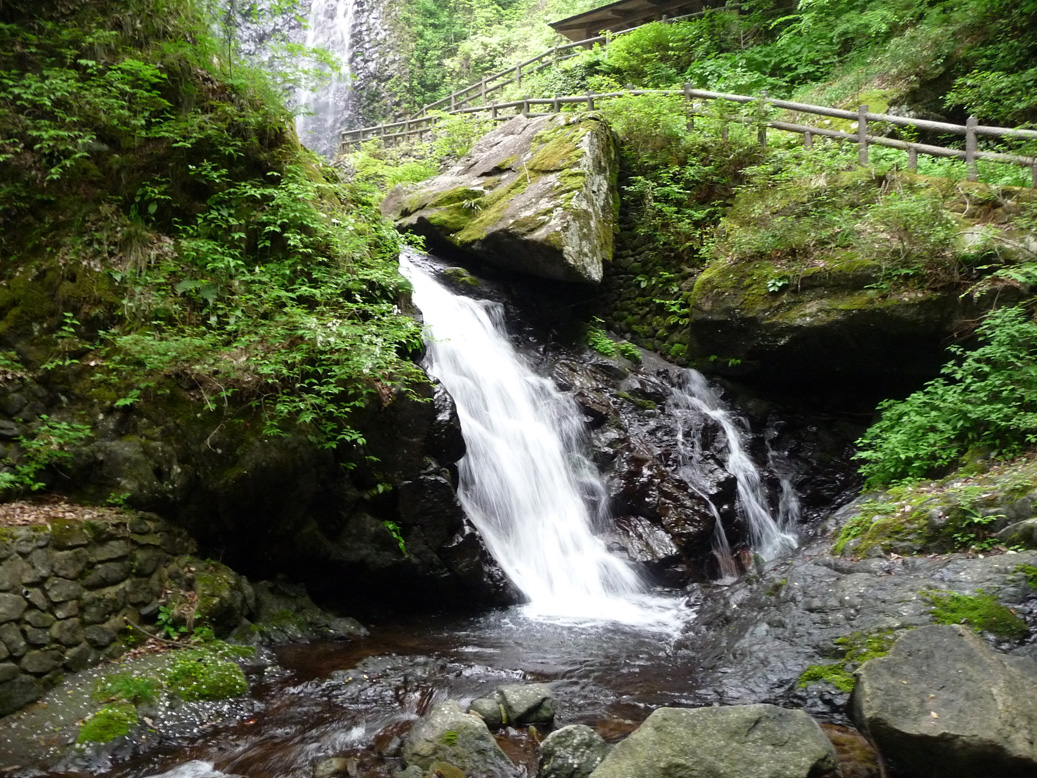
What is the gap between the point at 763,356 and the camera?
34.2 feet

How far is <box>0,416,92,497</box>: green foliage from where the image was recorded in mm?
5137

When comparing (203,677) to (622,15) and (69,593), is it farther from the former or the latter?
(622,15)

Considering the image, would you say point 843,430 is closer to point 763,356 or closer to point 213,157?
point 763,356

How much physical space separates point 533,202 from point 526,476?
189 inches

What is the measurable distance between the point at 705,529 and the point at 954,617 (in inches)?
165

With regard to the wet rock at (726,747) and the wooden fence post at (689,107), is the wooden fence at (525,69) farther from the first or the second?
the wet rock at (726,747)

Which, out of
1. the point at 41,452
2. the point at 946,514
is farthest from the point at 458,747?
the point at 946,514

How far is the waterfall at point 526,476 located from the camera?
802 centimetres

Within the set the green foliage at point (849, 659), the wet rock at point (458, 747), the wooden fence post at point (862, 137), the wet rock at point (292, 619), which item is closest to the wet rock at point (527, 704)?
the wet rock at point (458, 747)

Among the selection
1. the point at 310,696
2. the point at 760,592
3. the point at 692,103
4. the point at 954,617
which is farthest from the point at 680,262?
the point at 310,696

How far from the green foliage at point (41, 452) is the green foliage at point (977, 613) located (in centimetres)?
641

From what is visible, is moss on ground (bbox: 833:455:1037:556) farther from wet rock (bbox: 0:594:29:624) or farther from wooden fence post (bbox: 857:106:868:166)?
wet rock (bbox: 0:594:29:624)

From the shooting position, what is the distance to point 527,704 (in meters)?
4.69

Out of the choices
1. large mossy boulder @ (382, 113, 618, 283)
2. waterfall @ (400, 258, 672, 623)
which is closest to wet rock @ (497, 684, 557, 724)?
waterfall @ (400, 258, 672, 623)
